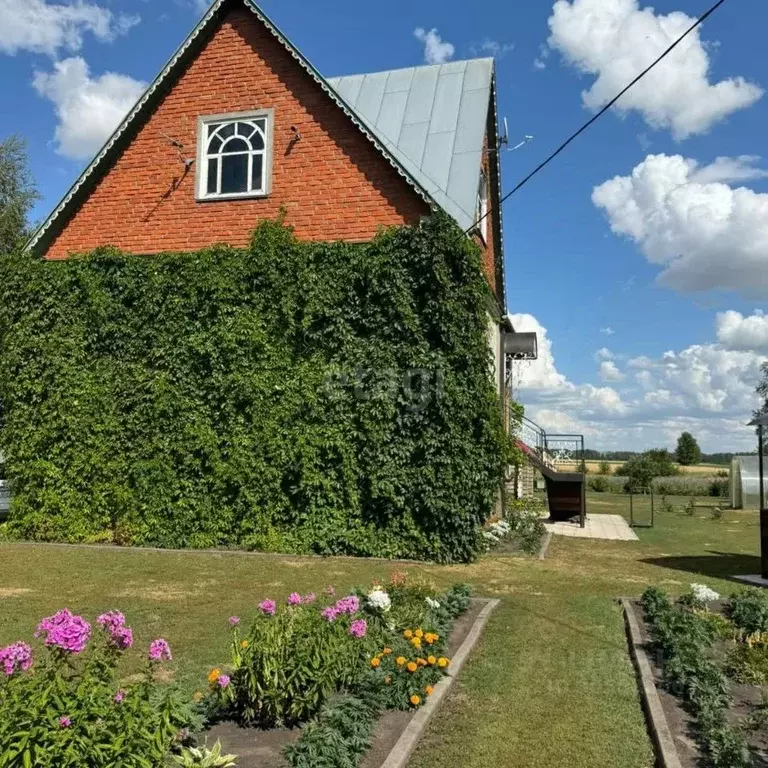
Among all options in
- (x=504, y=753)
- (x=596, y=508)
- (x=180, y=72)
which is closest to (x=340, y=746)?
(x=504, y=753)

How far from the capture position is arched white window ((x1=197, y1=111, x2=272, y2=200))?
39.7 ft

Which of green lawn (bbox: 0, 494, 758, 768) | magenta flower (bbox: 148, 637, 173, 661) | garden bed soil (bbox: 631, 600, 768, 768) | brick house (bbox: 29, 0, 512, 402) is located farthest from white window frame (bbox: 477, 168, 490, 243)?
magenta flower (bbox: 148, 637, 173, 661)

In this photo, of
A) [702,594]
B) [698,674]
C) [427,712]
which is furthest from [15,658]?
[702,594]

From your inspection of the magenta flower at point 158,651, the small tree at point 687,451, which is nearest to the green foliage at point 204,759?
the magenta flower at point 158,651

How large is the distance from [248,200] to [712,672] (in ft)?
32.8

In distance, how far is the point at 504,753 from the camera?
3998 millimetres

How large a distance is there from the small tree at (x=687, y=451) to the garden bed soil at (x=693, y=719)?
45809 millimetres

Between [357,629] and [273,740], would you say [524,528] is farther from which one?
[273,740]

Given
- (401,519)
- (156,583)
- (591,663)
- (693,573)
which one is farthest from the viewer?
(401,519)

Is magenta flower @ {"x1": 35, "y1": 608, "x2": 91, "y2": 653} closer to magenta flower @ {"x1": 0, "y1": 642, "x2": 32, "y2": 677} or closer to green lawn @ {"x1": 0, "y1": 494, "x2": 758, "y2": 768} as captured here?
magenta flower @ {"x1": 0, "y1": 642, "x2": 32, "y2": 677}

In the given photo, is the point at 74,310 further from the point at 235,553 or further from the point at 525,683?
the point at 525,683

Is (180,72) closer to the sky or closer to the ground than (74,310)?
closer to the sky

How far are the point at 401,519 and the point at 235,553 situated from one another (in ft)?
8.77

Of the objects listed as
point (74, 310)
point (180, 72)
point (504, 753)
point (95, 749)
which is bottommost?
point (504, 753)
